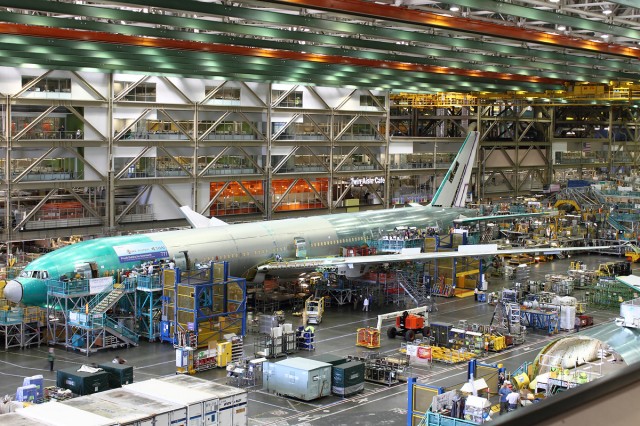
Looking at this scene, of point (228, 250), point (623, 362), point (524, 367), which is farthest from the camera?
point (228, 250)

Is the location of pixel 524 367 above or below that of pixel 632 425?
below

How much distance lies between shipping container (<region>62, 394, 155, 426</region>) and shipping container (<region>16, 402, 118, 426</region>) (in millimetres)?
299

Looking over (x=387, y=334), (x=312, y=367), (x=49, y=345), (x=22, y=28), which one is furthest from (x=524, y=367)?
(x=22, y=28)

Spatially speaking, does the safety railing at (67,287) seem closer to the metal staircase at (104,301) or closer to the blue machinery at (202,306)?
the metal staircase at (104,301)

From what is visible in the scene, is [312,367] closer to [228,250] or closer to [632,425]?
[228,250]

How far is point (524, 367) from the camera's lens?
1299 inches

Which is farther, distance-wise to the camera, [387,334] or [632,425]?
[387,334]

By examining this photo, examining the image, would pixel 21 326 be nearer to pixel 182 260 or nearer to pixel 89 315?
pixel 89 315

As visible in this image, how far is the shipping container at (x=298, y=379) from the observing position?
32688 mm

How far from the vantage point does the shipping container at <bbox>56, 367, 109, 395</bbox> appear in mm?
29719

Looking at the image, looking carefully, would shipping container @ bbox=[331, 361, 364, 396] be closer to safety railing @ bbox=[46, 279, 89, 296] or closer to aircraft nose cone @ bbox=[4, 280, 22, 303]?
safety railing @ bbox=[46, 279, 89, 296]

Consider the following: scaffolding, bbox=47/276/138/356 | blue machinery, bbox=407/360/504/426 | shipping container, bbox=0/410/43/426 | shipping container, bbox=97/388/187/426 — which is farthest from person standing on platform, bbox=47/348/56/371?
blue machinery, bbox=407/360/504/426

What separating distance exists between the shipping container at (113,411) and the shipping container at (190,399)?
61.2 inches

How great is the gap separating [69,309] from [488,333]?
21726 millimetres
